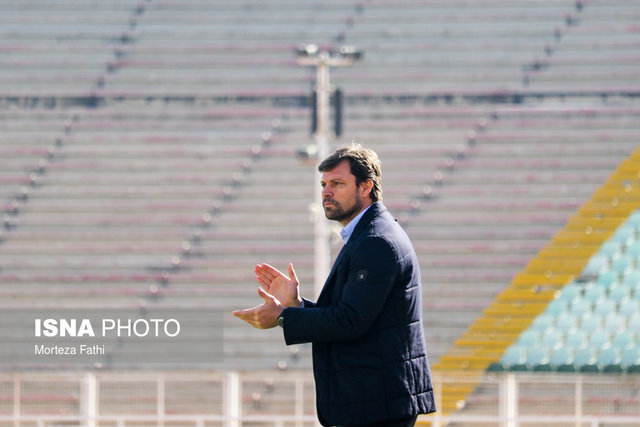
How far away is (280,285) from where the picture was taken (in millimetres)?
3393

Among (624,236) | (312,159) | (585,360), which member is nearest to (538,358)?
(585,360)

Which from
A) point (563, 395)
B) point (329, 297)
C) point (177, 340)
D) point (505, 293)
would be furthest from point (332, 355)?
point (505, 293)

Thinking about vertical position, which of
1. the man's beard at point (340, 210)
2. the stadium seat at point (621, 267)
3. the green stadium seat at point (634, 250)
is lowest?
the man's beard at point (340, 210)

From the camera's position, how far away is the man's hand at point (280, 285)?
132 inches

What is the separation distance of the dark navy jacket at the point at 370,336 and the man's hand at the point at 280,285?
0.36ft

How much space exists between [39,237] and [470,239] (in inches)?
215

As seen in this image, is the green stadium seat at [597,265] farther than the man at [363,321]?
Yes

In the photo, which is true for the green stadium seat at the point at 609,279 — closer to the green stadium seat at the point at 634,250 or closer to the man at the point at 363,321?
the green stadium seat at the point at 634,250

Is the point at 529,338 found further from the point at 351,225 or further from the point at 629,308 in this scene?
the point at 351,225

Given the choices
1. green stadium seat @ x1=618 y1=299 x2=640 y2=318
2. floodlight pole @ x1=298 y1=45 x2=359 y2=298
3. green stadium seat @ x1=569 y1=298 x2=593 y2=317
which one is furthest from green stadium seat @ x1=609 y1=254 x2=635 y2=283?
floodlight pole @ x1=298 y1=45 x2=359 y2=298

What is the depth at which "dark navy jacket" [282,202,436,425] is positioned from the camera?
10.3 ft

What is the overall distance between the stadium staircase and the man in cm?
1037

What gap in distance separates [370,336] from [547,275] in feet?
39.9

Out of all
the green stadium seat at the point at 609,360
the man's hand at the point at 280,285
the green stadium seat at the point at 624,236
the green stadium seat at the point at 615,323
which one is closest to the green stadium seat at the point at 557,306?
the green stadium seat at the point at 615,323
